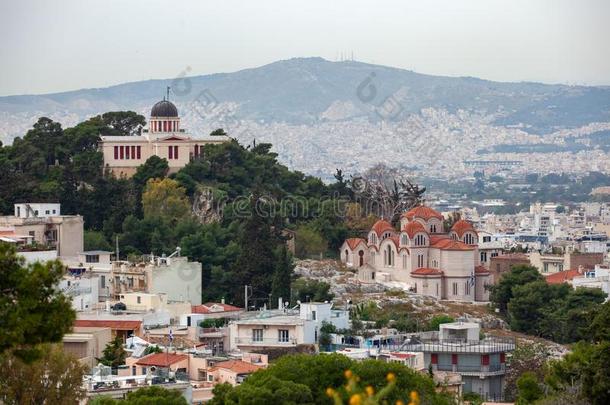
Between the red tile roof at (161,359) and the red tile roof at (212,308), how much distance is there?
9.76m

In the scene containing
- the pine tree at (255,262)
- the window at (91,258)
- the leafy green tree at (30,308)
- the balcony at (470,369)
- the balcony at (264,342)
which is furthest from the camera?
the window at (91,258)

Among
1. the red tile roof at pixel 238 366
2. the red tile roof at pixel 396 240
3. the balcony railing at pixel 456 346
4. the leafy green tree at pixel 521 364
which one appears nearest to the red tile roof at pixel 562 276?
the red tile roof at pixel 396 240

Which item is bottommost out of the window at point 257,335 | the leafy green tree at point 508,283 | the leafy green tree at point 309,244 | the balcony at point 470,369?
the balcony at point 470,369

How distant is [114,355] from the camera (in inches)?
1638

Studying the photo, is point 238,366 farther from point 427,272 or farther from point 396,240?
point 396,240

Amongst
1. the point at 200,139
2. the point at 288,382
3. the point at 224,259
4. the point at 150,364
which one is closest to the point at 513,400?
the point at 150,364

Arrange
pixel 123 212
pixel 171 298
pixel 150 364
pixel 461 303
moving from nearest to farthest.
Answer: pixel 150 364
pixel 171 298
pixel 461 303
pixel 123 212

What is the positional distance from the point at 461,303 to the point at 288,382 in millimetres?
26011

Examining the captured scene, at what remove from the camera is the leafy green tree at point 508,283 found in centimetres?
5822

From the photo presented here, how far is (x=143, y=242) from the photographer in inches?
2420

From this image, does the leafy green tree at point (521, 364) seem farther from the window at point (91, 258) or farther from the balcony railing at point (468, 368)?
the window at point (91, 258)

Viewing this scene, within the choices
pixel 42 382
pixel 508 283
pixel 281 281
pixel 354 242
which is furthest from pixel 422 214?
pixel 42 382

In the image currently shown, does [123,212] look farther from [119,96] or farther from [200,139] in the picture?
[119,96]

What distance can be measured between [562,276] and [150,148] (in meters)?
13.8
